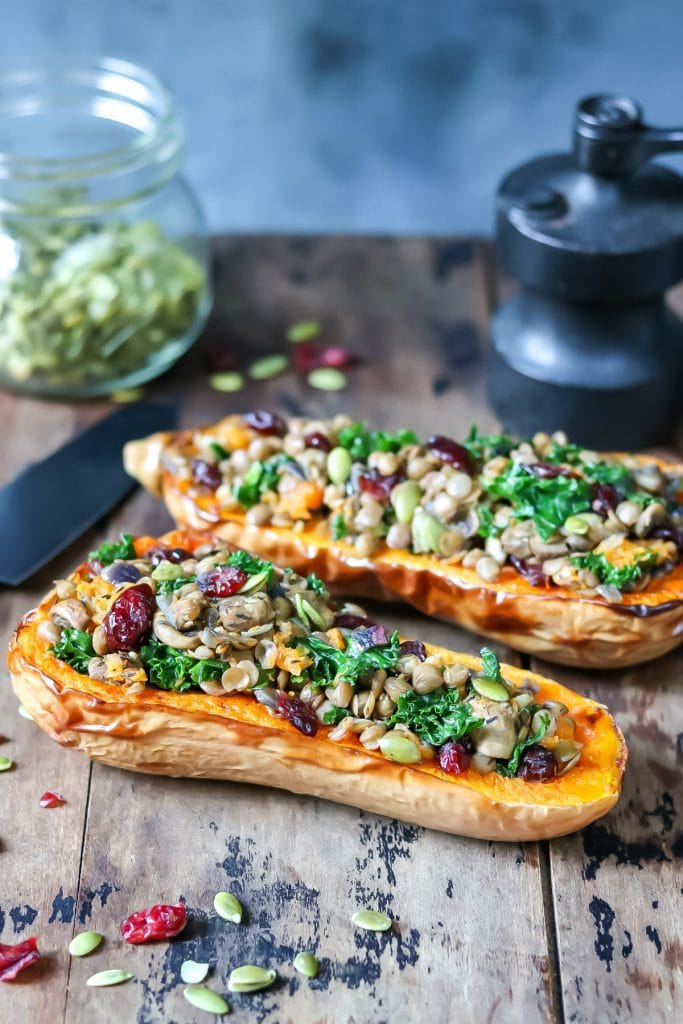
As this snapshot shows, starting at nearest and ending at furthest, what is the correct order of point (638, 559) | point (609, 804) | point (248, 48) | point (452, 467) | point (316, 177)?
point (609, 804)
point (638, 559)
point (452, 467)
point (248, 48)
point (316, 177)

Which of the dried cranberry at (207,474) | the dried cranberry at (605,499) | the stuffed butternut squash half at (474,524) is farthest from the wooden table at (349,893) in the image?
the dried cranberry at (207,474)

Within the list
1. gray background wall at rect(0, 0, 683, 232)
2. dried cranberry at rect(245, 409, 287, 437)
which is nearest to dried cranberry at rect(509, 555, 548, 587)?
dried cranberry at rect(245, 409, 287, 437)

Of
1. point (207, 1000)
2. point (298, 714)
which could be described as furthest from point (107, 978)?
point (298, 714)

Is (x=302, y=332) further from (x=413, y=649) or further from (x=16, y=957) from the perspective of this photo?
(x=16, y=957)

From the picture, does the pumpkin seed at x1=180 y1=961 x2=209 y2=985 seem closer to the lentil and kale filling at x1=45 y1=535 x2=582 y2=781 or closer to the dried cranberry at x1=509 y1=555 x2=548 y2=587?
the lentil and kale filling at x1=45 y1=535 x2=582 y2=781

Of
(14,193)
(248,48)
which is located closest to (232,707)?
(14,193)

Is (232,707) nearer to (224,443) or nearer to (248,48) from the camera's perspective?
(224,443)
